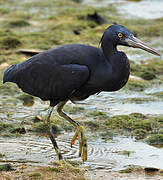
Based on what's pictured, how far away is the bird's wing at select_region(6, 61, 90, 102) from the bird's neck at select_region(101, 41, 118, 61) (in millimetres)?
320

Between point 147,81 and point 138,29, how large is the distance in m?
4.10

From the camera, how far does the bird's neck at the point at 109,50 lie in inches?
254

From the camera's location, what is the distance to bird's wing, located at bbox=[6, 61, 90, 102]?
6340 millimetres

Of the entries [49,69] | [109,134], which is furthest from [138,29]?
[49,69]

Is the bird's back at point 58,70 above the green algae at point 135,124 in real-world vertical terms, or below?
above

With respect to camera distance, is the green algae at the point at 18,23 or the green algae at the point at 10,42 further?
the green algae at the point at 18,23

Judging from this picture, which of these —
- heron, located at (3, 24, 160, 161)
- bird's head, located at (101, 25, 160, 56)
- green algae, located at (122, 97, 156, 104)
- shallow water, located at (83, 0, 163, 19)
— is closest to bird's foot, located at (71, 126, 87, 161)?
heron, located at (3, 24, 160, 161)

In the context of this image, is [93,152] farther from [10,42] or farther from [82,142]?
[10,42]

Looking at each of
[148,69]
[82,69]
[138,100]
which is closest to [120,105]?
[138,100]

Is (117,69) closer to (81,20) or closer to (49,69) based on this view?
(49,69)

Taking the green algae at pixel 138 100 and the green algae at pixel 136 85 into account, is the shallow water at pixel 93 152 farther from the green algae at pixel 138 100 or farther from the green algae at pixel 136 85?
the green algae at pixel 136 85

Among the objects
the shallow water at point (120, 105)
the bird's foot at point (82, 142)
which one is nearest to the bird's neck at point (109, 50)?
the bird's foot at point (82, 142)

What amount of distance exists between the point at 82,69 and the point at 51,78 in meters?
0.47

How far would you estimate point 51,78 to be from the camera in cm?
657
